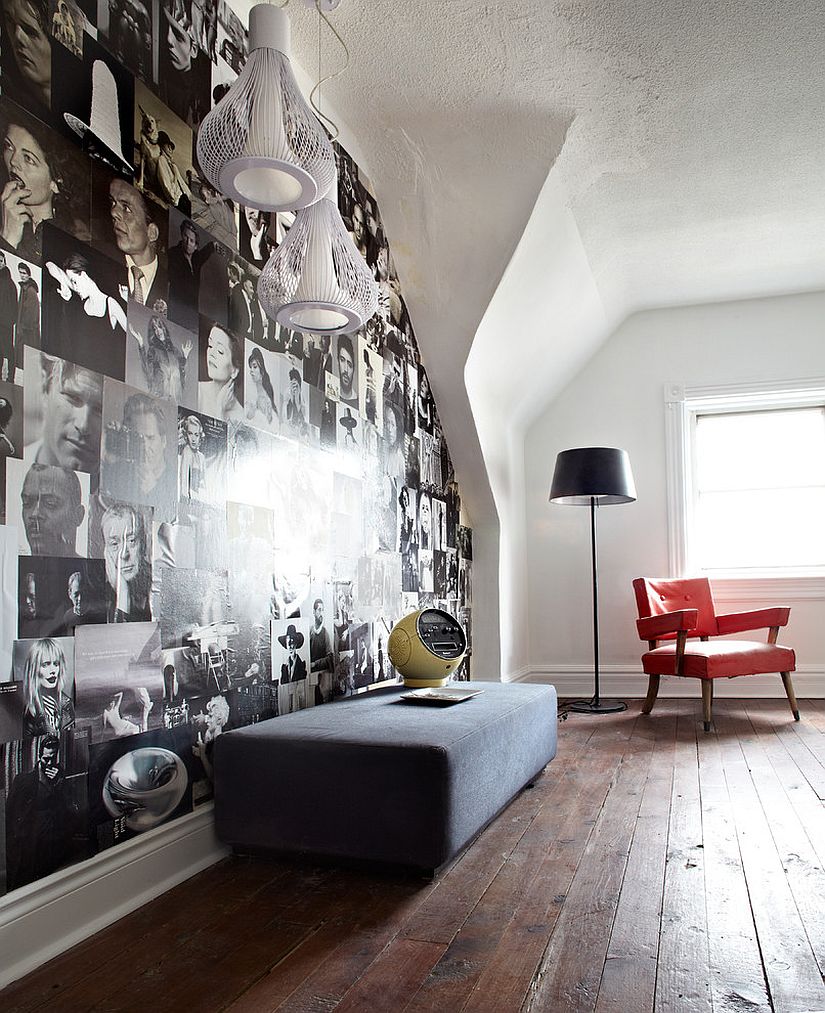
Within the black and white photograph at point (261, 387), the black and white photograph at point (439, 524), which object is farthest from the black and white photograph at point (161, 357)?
the black and white photograph at point (439, 524)

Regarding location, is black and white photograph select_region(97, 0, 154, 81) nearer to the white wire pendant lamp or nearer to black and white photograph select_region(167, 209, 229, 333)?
black and white photograph select_region(167, 209, 229, 333)

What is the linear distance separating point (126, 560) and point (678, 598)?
4.15m

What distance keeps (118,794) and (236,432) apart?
1.11m

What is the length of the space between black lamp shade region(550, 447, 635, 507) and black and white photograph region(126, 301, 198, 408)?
3.31 metres

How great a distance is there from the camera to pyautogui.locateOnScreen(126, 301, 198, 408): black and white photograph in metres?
2.23

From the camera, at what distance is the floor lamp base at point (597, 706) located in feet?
16.9

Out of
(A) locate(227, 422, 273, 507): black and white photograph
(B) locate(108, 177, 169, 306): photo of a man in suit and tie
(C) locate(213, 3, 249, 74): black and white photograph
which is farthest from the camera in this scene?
(C) locate(213, 3, 249, 74): black and white photograph

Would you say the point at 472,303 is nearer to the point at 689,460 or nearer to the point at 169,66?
the point at 169,66

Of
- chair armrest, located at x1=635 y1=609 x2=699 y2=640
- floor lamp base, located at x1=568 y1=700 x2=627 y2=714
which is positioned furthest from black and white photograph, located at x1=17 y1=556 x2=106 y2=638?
floor lamp base, located at x1=568 y1=700 x2=627 y2=714

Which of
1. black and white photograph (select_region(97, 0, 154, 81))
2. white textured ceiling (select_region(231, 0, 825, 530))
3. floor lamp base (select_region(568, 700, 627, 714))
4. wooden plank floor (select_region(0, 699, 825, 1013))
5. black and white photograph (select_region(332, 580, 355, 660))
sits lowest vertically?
wooden plank floor (select_region(0, 699, 825, 1013))

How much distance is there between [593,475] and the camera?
5344 mm

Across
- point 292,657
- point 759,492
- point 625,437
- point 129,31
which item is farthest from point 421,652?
point 759,492

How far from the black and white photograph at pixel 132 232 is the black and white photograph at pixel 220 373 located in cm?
23

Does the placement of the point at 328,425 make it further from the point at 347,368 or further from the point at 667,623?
the point at 667,623
